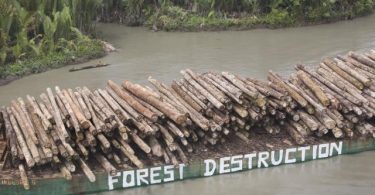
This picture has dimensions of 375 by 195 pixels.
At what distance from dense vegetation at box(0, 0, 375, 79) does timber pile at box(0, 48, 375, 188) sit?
5.73 meters

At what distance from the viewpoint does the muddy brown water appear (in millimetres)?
6477

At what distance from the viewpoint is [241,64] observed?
1279 cm

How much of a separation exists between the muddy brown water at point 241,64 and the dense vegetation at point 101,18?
51 cm

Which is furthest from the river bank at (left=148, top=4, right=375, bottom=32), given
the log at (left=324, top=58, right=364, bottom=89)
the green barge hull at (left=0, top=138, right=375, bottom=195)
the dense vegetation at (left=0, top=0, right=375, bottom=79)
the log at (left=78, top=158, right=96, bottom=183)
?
the log at (left=78, top=158, right=96, bottom=183)

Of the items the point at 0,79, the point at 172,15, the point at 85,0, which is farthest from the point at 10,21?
the point at 172,15

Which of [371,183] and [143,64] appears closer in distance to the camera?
[371,183]

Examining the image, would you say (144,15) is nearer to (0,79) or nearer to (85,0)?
(85,0)

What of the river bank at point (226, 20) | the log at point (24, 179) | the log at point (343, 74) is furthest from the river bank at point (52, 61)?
the log at point (343, 74)

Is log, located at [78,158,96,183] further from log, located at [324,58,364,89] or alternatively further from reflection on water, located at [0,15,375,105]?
reflection on water, located at [0,15,375,105]

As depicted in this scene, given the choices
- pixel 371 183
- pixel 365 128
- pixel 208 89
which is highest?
A: pixel 208 89

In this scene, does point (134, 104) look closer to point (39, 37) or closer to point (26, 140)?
point (26, 140)

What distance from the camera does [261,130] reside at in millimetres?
7363

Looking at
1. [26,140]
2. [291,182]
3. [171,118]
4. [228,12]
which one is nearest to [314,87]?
[291,182]

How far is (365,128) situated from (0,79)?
7.87 meters
